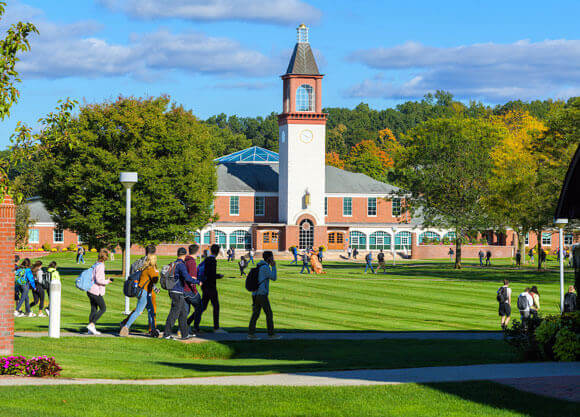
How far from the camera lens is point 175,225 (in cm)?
4538

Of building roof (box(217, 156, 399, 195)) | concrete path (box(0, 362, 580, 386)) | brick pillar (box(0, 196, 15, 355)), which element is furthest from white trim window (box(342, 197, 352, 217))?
brick pillar (box(0, 196, 15, 355))

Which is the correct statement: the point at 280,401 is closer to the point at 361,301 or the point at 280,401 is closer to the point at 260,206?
the point at 361,301

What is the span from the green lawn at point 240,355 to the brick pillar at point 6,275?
638 mm

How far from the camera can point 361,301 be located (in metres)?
35.5

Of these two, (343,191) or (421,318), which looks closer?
(421,318)

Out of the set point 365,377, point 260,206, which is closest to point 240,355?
point 365,377

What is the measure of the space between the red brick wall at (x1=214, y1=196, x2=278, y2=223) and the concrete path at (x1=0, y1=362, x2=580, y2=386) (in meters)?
67.7

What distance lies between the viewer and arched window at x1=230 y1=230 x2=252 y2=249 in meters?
80.7

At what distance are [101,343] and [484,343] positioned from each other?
844cm

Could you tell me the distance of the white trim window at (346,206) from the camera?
271 feet

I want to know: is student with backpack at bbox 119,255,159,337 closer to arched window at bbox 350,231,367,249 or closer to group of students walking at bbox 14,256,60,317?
group of students walking at bbox 14,256,60,317

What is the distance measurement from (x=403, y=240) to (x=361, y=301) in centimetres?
4921

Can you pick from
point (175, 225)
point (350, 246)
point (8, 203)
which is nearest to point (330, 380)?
point (8, 203)

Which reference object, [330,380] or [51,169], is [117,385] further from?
[51,169]
